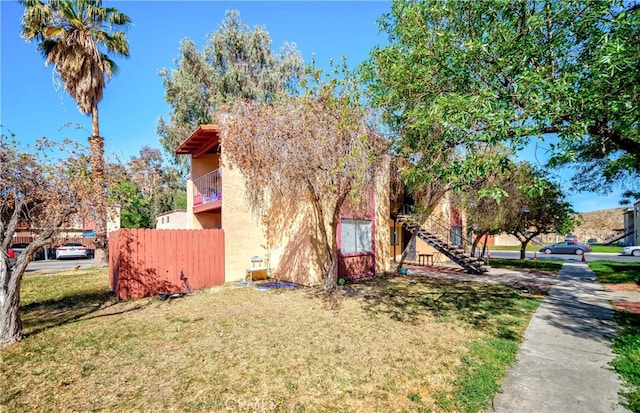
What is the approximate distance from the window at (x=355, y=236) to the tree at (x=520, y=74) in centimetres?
507

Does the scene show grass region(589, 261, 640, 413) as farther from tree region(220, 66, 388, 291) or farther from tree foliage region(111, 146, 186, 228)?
tree foliage region(111, 146, 186, 228)

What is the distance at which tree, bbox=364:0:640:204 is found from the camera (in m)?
4.53

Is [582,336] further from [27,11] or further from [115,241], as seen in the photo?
[27,11]

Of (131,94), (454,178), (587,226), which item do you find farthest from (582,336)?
(587,226)

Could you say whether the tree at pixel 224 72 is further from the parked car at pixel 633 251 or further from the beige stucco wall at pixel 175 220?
the parked car at pixel 633 251

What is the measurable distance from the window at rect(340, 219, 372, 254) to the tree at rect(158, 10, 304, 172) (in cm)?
1271

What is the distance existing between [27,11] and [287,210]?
15420mm

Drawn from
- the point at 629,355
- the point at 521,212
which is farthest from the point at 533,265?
the point at 629,355

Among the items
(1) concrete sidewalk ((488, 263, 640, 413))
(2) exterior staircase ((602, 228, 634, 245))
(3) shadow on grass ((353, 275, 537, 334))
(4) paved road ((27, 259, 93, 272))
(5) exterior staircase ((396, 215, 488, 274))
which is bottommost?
(2) exterior staircase ((602, 228, 634, 245))

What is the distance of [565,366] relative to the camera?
15.0 ft

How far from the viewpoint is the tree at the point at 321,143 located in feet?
25.8

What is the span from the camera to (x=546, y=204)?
17.2 meters

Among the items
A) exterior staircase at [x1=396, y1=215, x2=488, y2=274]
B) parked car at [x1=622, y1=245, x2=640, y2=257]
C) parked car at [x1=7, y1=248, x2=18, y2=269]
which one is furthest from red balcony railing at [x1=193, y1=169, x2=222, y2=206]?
parked car at [x1=622, y1=245, x2=640, y2=257]

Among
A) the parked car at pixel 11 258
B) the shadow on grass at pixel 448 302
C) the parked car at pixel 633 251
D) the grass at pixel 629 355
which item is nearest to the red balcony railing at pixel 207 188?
the parked car at pixel 11 258
